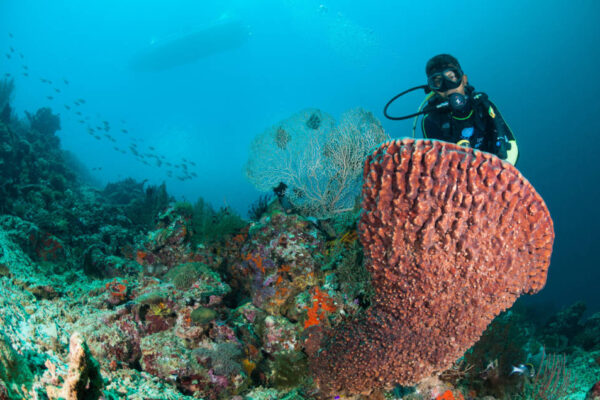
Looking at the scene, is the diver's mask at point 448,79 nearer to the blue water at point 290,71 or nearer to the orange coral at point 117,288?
the orange coral at point 117,288

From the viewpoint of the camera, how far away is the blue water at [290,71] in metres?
78.5

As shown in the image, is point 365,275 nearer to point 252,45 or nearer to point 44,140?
point 44,140

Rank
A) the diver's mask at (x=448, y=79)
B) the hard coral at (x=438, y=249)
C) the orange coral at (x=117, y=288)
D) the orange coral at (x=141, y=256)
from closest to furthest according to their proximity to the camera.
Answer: the hard coral at (x=438, y=249), the diver's mask at (x=448, y=79), the orange coral at (x=117, y=288), the orange coral at (x=141, y=256)

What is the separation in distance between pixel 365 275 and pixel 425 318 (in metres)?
1.25

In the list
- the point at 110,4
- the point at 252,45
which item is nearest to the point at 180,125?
the point at 252,45

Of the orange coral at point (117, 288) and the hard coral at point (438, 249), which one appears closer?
the hard coral at point (438, 249)

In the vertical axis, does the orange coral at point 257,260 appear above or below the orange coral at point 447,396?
above

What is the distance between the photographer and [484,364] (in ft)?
13.2

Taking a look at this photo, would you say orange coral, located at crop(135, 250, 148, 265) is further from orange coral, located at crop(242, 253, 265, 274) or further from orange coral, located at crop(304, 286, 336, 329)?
orange coral, located at crop(304, 286, 336, 329)

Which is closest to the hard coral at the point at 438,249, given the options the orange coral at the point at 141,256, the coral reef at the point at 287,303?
the coral reef at the point at 287,303

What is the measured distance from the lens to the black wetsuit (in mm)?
3572

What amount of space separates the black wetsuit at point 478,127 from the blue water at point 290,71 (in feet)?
259

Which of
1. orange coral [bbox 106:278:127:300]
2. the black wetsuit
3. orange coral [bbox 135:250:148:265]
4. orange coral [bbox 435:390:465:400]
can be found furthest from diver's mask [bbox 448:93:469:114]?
orange coral [bbox 135:250:148:265]

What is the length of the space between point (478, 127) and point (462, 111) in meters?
0.30
